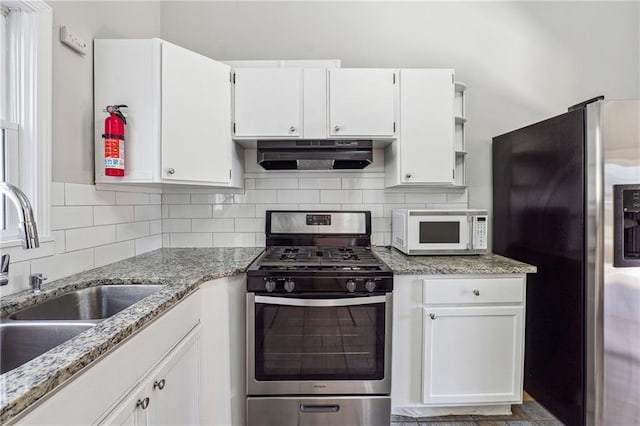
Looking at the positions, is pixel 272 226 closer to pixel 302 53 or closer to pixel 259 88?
pixel 259 88

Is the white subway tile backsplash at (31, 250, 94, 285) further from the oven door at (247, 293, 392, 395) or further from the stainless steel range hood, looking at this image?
the stainless steel range hood

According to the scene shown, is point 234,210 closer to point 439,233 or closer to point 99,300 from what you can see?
point 99,300

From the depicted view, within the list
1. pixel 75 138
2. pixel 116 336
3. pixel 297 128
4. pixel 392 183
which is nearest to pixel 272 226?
pixel 297 128

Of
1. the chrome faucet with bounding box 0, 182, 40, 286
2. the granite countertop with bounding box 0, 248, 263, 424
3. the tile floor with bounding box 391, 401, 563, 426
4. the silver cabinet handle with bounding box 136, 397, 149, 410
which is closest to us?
the granite countertop with bounding box 0, 248, 263, 424

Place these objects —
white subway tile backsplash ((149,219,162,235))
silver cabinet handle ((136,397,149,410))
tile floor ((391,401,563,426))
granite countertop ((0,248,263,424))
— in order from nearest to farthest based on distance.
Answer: granite countertop ((0,248,263,424)), silver cabinet handle ((136,397,149,410)), tile floor ((391,401,563,426)), white subway tile backsplash ((149,219,162,235))

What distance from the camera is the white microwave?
1.96 meters

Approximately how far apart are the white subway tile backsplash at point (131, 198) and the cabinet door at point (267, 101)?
75 centimetres

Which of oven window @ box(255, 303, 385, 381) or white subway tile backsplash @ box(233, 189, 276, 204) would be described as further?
white subway tile backsplash @ box(233, 189, 276, 204)

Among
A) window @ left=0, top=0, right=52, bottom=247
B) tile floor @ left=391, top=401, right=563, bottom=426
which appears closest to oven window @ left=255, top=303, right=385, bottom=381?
tile floor @ left=391, top=401, right=563, bottom=426

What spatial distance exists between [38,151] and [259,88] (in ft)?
3.75

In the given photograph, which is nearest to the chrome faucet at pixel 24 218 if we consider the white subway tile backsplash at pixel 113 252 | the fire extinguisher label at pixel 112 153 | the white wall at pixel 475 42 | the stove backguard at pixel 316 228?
the fire extinguisher label at pixel 112 153

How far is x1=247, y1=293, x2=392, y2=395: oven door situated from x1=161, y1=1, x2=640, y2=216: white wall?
4.40 ft

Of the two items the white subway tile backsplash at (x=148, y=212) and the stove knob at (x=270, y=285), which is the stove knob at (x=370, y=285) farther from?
the white subway tile backsplash at (x=148, y=212)

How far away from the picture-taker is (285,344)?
162 centimetres
